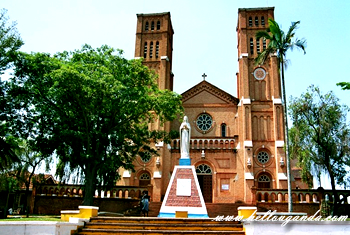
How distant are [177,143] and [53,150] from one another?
1317 cm

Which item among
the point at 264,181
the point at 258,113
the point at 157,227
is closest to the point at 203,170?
the point at 264,181

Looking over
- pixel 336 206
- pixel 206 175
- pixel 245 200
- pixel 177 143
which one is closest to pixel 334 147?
pixel 336 206

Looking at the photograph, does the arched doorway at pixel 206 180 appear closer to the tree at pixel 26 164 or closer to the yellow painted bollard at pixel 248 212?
the tree at pixel 26 164

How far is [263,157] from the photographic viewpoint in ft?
94.8

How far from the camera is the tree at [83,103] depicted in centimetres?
1712

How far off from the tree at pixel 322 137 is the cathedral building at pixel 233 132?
6690 mm

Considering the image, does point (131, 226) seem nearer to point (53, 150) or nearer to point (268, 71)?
point (53, 150)

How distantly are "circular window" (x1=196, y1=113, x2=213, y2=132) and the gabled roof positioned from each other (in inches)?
82.5

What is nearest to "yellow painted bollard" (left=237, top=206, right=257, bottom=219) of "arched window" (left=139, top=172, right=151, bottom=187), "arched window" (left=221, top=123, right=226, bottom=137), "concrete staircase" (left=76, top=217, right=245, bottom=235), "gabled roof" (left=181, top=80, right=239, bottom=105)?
"concrete staircase" (left=76, top=217, right=245, bottom=235)

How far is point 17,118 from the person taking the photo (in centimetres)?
1822

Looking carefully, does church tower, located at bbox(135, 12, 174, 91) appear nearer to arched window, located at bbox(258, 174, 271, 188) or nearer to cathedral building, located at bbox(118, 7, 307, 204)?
cathedral building, located at bbox(118, 7, 307, 204)

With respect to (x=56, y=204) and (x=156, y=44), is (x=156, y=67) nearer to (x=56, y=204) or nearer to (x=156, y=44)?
(x=156, y=44)

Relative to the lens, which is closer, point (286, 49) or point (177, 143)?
point (286, 49)

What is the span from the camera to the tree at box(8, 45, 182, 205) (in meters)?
17.1
